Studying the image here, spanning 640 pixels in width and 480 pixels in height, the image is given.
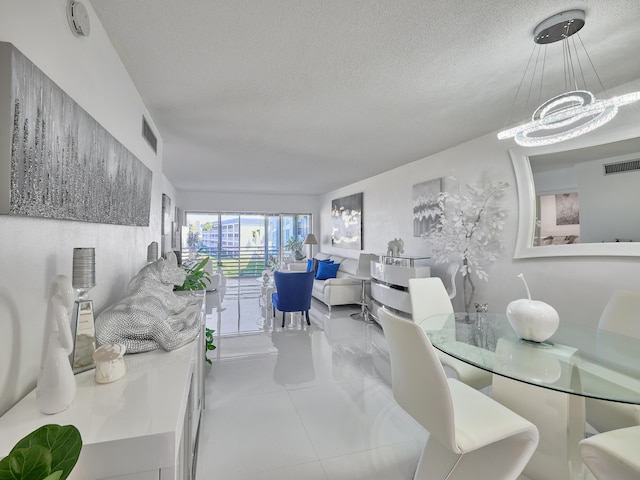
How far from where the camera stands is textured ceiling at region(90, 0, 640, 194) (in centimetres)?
155

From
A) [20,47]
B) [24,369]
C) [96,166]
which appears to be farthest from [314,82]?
[24,369]

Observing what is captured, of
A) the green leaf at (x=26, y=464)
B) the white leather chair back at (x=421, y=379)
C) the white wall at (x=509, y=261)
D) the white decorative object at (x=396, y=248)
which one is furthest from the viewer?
the white decorative object at (x=396, y=248)

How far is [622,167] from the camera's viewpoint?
2.45m

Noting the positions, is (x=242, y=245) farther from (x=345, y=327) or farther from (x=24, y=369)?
(x=24, y=369)

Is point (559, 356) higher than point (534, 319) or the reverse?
the reverse

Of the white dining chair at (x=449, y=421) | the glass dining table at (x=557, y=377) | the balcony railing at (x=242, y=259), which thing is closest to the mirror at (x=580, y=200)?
the glass dining table at (x=557, y=377)

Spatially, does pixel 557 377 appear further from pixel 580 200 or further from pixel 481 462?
pixel 580 200

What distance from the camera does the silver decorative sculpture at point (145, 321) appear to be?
131 centimetres

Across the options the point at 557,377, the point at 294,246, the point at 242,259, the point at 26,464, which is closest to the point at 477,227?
the point at 557,377

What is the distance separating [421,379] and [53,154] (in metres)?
1.74

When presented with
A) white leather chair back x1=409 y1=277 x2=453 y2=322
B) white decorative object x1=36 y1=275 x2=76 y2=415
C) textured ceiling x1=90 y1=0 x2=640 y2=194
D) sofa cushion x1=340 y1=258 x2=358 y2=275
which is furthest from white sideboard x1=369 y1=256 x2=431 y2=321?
white decorative object x1=36 y1=275 x2=76 y2=415

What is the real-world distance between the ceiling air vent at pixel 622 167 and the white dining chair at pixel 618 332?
3.50 feet

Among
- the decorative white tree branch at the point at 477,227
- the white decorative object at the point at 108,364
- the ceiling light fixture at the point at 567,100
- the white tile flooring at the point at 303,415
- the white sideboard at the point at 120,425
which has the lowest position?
the white tile flooring at the point at 303,415

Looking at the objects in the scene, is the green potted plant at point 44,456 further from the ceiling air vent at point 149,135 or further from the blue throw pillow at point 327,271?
the blue throw pillow at point 327,271
